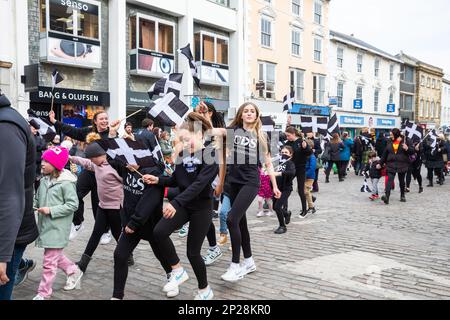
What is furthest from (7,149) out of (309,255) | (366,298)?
(309,255)

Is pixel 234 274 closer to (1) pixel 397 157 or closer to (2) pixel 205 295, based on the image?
(2) pixel 205 295

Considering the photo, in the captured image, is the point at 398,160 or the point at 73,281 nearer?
the point at 73,281

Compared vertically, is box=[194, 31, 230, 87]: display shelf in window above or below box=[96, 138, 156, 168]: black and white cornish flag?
above

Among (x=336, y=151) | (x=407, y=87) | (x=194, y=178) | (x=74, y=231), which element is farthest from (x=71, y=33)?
(x=407, y=87)

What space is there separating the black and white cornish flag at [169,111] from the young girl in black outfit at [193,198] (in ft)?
1.69

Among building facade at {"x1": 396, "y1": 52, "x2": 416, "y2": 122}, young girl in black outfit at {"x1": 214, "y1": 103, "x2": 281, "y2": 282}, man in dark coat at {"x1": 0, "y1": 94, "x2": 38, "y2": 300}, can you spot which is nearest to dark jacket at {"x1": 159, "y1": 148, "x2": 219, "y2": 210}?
young girl in black outfit at {"x1": 214, "y1": 103, "x2": 281, "y2": 282}

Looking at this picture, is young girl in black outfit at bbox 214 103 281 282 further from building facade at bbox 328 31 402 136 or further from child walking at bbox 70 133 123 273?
building facade at bbox 328 31 402 136

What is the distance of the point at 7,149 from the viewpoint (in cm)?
231

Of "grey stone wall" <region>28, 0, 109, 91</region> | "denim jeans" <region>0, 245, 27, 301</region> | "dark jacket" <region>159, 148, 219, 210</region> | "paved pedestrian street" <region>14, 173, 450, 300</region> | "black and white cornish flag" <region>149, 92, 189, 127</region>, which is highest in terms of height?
"grey stone wall" <region>28, 0, 109, 91</region>

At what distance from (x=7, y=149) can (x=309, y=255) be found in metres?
4.41

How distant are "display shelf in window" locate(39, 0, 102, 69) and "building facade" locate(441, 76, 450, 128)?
177 feet

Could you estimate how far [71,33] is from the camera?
1591 centimetres

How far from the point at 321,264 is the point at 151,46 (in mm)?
15849

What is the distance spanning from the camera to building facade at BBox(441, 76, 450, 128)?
6002 cm
